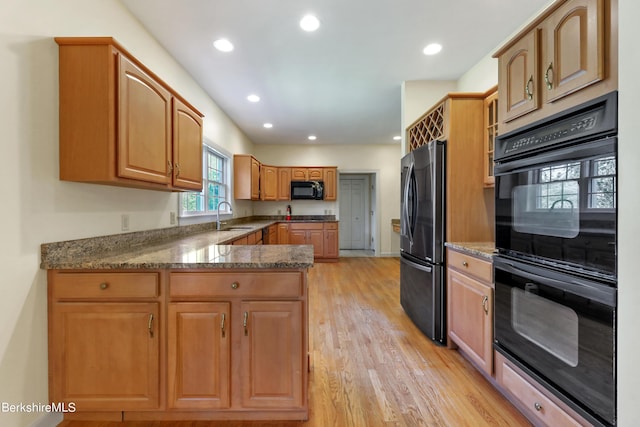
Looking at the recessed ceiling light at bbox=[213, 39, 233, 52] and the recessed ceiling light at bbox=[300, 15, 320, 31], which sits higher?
the recessed ceiling light at bbox=[213, 39, 233, 52]

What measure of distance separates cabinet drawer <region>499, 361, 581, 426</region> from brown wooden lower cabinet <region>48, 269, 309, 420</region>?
3.72 ft

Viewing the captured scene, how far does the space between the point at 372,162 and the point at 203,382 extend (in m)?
5.96

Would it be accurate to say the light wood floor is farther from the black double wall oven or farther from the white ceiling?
the white ceiling

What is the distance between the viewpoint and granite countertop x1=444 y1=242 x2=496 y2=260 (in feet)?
5.84

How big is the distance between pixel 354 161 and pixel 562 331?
18.9ft

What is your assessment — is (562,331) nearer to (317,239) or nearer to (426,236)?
(426,236)

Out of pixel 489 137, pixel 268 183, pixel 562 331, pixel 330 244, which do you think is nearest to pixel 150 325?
pixel 562 331

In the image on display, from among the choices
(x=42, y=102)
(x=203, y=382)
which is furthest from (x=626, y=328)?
(x=42, y=102)

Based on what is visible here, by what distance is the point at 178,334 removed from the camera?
1.46 metres

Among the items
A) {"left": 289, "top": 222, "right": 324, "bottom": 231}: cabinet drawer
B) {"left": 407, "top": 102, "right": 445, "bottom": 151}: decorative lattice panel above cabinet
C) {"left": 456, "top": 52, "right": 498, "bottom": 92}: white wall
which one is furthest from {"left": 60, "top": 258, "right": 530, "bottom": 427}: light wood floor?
{"left": 289, "top": 222, "right": 324, "bottom": 231}: cabinet drawer

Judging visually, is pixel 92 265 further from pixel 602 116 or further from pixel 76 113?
pixel 602 116

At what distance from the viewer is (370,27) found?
2316 millimetres

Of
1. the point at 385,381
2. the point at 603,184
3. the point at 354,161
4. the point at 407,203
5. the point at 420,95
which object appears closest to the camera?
the point at 603,184

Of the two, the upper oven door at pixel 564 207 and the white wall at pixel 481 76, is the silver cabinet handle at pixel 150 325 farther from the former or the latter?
the white wall at pixel 481 76
